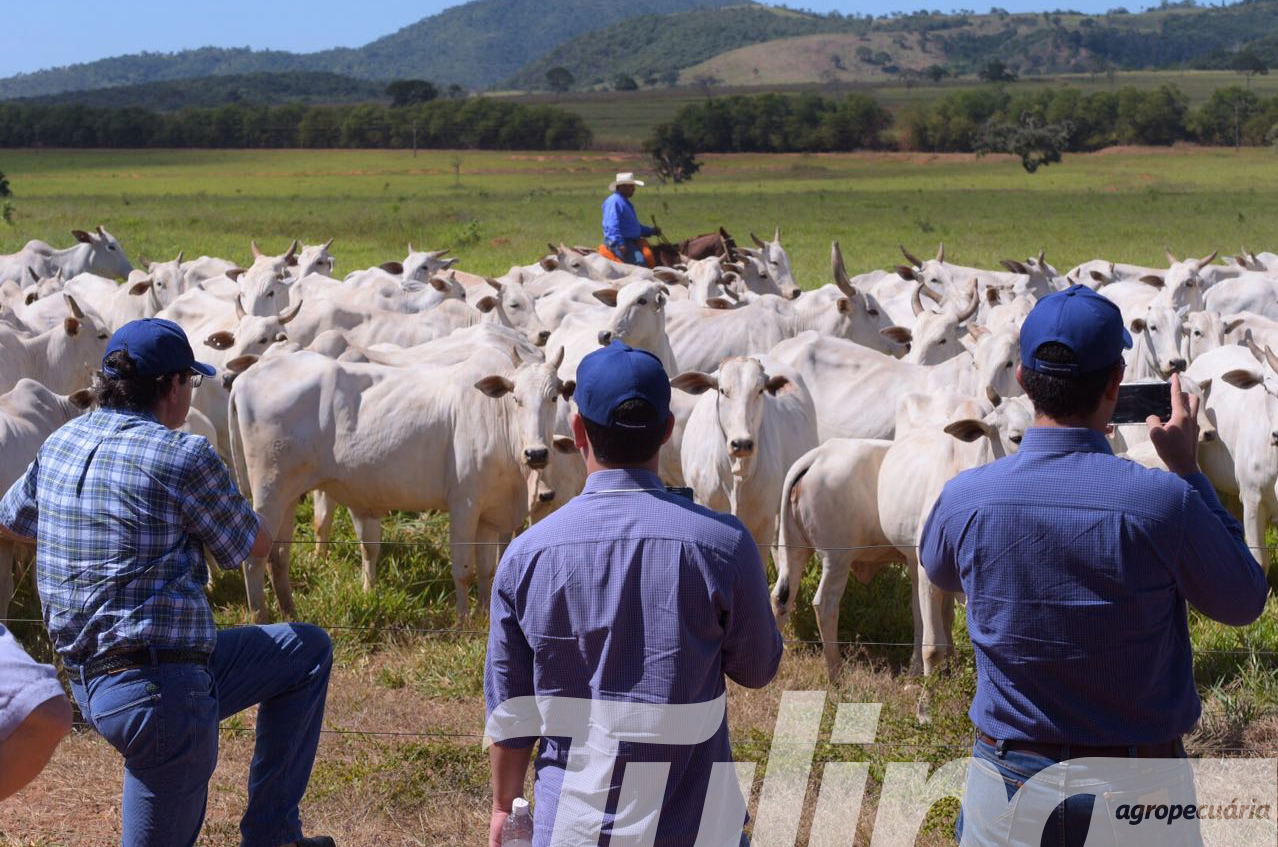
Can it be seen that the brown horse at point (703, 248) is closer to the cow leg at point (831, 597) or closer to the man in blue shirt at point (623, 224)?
the man in blue shirt at point (623, 224)

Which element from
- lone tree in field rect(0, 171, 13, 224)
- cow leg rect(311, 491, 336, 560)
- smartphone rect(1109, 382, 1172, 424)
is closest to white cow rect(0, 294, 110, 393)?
cow leg rect(311, 491, 336, 560)

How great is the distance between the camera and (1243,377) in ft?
26.2

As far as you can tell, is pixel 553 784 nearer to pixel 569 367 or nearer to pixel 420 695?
pixel 420 695

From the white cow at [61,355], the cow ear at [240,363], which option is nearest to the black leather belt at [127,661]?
the cow ear at [240,363]

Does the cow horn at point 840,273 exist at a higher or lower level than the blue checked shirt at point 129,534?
lower

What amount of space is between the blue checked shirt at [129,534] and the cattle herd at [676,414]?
9.97ft

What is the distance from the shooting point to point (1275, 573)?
28.6 feet

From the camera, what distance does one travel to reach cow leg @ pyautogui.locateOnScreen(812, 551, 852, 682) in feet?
24.1

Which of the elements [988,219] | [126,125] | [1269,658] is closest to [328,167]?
[126,125]

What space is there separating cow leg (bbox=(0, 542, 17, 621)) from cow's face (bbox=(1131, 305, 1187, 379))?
8.22 meters

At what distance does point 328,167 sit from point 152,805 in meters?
70.9

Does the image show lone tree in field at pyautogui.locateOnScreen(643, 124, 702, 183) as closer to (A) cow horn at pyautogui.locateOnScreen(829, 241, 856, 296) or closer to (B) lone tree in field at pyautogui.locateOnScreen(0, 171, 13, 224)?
(B) lone tree in field at pyautogui.locateOnScreen(0, 171, 13, 224)

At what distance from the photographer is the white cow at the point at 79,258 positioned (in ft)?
62.7

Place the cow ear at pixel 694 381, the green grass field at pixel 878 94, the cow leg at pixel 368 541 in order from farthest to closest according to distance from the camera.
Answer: the green grass field at pixel 878 94, the cow leg at pixel 368 541, the cow ear at pixel 694 381
